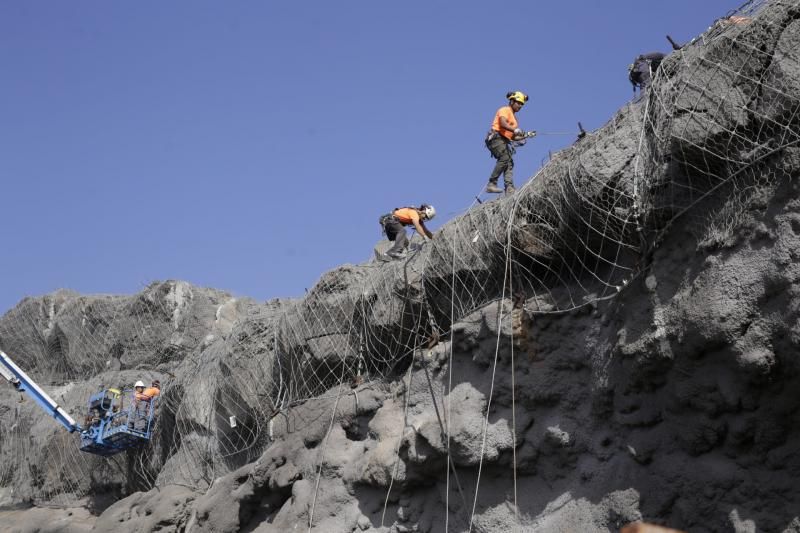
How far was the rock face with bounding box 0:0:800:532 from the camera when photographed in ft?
18.6

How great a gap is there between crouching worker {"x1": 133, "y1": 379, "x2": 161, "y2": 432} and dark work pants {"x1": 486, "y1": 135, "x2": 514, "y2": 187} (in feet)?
16.7

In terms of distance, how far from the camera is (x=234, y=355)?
10508 millimetres

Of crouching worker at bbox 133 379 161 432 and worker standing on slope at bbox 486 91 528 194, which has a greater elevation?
worker standing on slope at bbox 486 91 528 194

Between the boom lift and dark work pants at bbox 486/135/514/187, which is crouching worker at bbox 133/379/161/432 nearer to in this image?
the boom lift

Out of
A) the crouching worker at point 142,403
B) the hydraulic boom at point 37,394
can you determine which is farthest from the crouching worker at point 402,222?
the hydraulic boom at point 37,394

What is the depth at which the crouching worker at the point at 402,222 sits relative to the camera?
10008 mm

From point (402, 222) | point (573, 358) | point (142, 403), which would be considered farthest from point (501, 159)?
point (142, 403)

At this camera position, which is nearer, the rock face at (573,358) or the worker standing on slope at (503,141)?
the rock face at (573,358)

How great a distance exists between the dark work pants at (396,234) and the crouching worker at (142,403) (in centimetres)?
380

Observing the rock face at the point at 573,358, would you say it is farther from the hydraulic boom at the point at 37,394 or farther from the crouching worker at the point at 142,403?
the hydraulic boom at the point at 37,394

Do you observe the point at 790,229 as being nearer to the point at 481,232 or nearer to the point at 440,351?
the point at 481,232

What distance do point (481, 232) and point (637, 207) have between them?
154 cm

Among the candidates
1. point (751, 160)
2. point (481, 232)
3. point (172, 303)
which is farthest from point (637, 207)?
point (172, 303)

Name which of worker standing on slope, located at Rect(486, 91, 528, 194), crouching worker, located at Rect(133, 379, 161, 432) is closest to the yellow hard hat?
worker standing on slope, located at Rect(486, 91, 528, 194)
